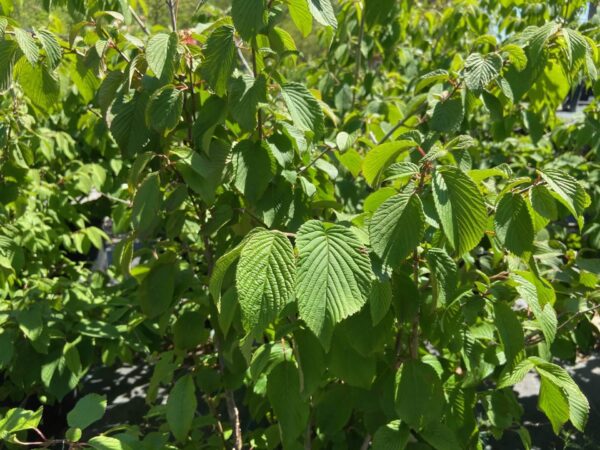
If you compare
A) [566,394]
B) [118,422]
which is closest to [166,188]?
[566,394]

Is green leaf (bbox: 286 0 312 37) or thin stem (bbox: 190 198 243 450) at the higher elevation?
green leaf (bbox: 286 0 312 37)

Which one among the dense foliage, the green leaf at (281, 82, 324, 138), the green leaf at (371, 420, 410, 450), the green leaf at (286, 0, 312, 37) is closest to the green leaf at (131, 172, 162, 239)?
the dense foliage

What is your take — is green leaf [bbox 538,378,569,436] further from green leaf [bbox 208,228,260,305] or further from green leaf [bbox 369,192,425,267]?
green leaf [bbox 208,228,260,305]

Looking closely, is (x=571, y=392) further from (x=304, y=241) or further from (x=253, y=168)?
(x=253, y=168)

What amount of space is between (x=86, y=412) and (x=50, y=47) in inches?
32.9

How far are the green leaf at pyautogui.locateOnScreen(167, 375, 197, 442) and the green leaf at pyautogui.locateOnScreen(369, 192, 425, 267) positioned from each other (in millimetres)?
780

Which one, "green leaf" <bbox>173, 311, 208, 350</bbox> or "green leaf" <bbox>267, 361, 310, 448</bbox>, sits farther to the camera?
"green leaf" <bbox>173, 311, 208, 350</bbox>

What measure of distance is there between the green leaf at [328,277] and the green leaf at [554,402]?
59 cm

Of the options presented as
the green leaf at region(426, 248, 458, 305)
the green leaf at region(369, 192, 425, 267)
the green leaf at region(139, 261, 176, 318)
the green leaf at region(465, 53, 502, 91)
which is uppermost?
the green leaf at region(465, 53, 502, 91)

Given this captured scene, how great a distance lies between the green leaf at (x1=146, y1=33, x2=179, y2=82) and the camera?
1198 mm

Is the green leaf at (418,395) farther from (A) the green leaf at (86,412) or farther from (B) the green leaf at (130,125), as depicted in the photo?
(B) the green leaf at (130,125)

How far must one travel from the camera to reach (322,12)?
1141 mm

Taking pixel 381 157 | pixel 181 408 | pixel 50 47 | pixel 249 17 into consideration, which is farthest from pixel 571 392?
pixel 50 47

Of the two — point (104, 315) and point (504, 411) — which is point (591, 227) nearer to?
point (504, 411)
